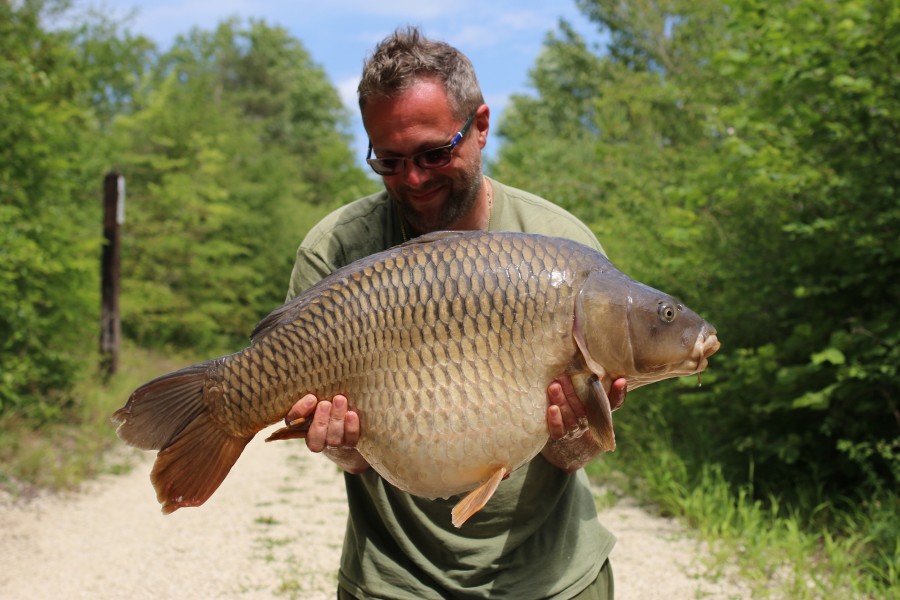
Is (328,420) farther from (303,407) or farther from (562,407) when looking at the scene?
(562,407)

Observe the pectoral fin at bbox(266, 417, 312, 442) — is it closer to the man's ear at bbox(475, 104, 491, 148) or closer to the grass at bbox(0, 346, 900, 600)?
the man's ear at bbox(475, 104, 491, 148)

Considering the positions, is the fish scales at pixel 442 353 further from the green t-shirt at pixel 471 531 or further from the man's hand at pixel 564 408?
the green t-shirt at pixel 471 531

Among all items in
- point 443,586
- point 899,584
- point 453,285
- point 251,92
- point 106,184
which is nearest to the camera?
point 453,285

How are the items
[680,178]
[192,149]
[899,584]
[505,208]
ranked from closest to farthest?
[505,208]
[899,584]
[680,178]
[192,149]

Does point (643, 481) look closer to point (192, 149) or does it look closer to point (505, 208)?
point (505, 208)

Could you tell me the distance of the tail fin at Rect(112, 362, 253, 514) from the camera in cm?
199

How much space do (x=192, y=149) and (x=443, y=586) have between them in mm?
16547

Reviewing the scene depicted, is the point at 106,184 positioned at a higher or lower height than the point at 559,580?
higher

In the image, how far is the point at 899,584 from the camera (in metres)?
4.07

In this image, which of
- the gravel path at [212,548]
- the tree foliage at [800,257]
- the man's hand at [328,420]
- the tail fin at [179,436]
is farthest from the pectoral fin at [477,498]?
the tree foliage at [800,257]

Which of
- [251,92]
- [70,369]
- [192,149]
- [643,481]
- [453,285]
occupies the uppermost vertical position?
[251,92]

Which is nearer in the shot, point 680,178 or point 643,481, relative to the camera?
point 643,481

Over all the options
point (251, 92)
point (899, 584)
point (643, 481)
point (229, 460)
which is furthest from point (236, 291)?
point (251, 92)

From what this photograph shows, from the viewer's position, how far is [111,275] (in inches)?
417
